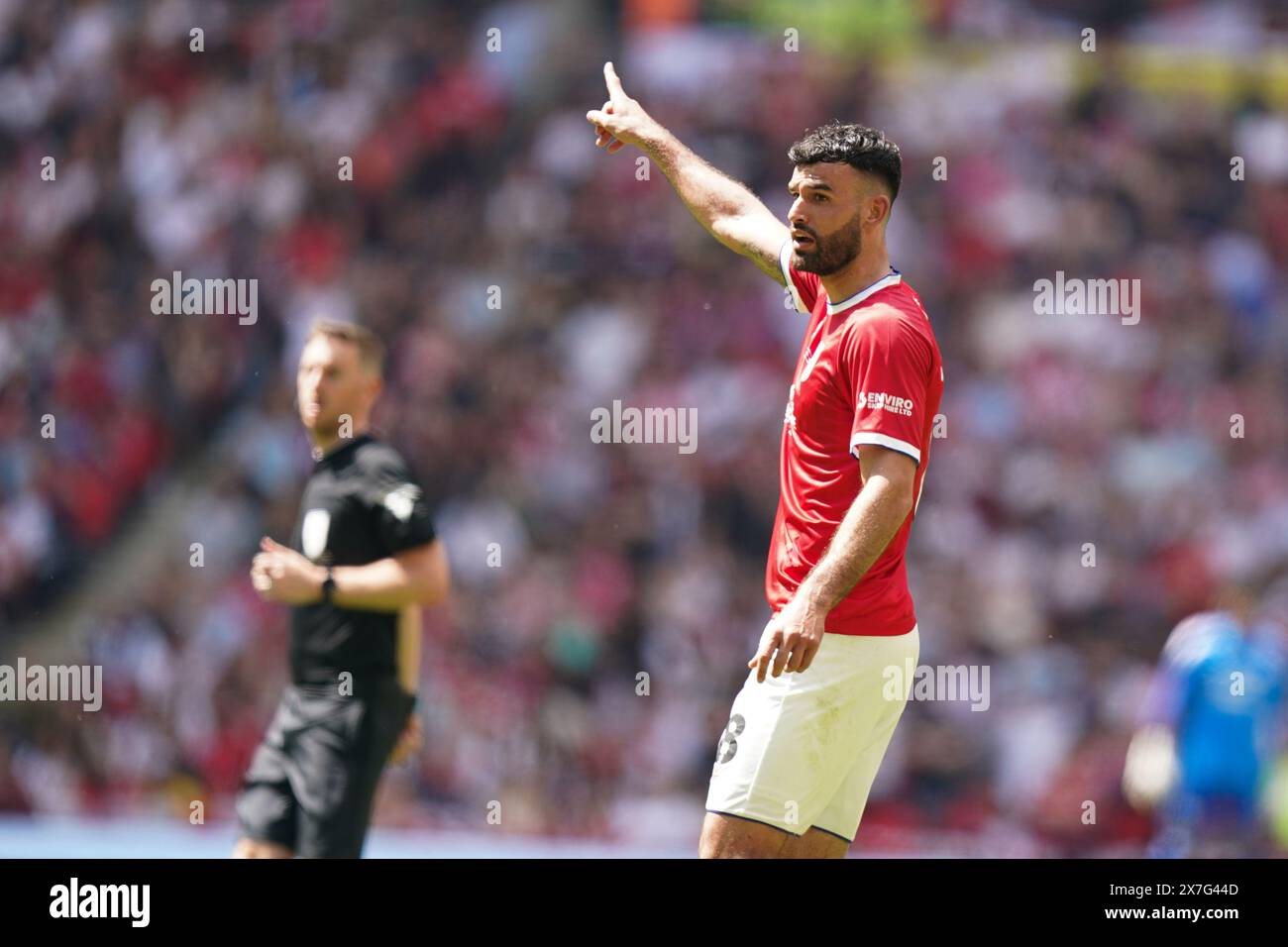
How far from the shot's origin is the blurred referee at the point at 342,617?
5.46m

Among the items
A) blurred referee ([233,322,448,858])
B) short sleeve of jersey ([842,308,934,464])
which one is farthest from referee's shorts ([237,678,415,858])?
short sleeve of jersey ([842,308,934,464])

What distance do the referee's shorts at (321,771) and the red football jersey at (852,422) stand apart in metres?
1.62

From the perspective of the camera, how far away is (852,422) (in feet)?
14.7

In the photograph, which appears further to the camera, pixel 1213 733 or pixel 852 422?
pixel 1213 733

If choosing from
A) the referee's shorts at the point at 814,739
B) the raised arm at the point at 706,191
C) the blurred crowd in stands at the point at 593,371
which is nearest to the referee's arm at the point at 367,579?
the raised arm at the point at 706,191

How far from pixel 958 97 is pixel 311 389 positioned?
316 inches

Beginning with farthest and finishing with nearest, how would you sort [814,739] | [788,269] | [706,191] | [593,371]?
[593,371] < [706,191] < [788,269] < [814,739]

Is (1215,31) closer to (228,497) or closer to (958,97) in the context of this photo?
(958,97)

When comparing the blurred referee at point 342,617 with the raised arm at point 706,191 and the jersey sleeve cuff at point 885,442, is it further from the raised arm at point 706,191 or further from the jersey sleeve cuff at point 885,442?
the jersey sleeve cuff at point 885,442

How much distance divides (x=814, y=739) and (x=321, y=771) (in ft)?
6.03

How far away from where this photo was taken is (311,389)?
5.80m

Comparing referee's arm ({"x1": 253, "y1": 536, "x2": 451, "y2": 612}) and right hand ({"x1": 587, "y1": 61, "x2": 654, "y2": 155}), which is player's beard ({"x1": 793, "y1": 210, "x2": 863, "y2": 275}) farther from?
referee's arm ({"x1": 253, "y1": 536, "x2": 451, "y2": 612})

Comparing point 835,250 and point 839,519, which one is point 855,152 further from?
point 839,519

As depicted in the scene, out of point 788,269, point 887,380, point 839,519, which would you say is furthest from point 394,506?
point 887,380
